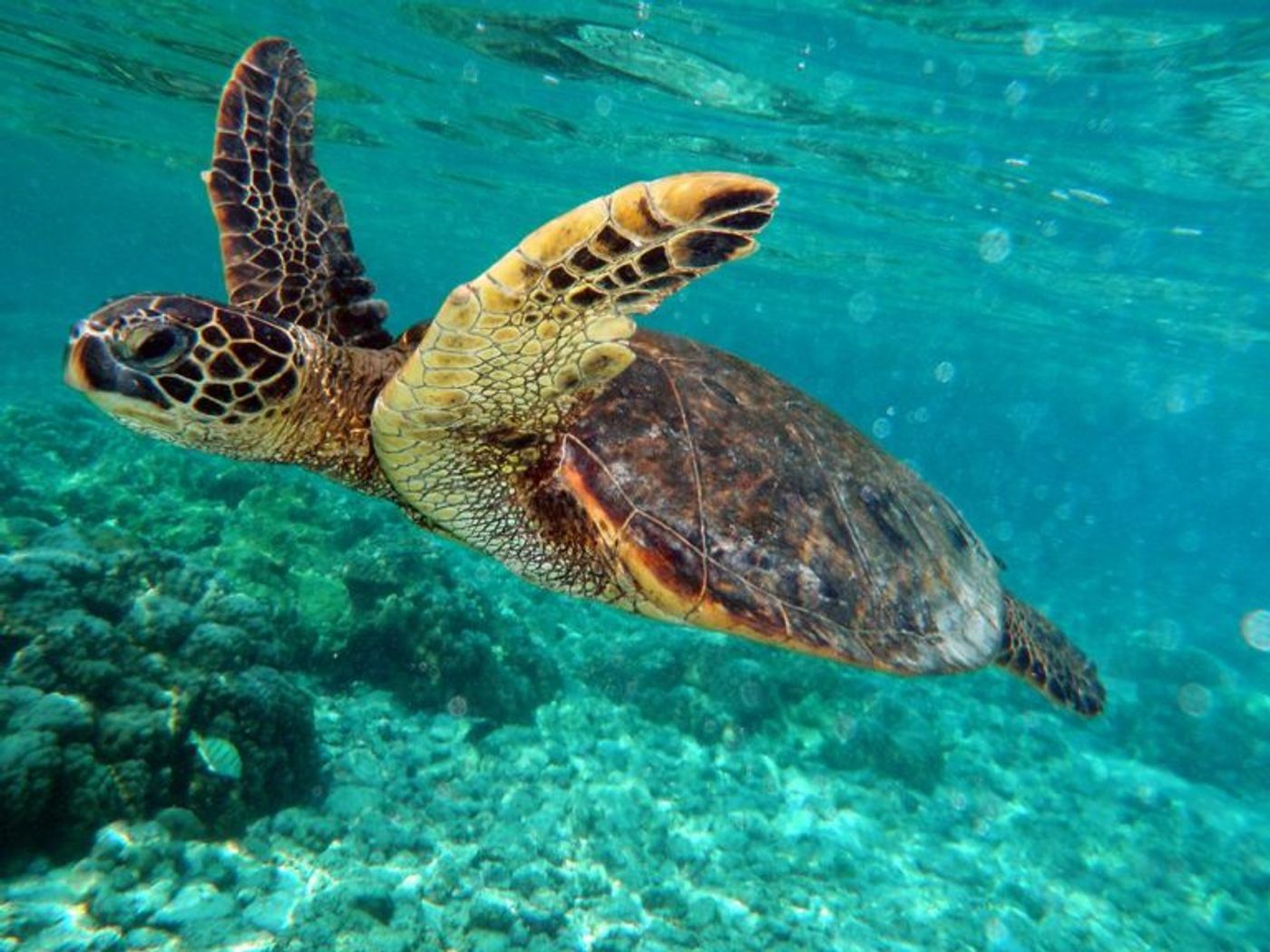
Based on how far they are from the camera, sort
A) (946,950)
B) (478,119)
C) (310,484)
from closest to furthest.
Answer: (946,950)
(310,484)
(478,119)

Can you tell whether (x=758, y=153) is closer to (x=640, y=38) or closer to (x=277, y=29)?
(x=640, y=38)

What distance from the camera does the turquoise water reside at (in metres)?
4.80

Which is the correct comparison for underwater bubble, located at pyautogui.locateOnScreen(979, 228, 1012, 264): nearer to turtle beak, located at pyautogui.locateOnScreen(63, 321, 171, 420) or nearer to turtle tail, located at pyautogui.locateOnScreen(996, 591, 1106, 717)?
turtle tail, located at pyautogui.locateOnScreen(996, 591, 1106, 717)

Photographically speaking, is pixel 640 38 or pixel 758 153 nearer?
pixel 640 38

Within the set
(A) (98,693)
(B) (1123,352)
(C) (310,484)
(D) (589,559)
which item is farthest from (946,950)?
(B) (1123,352)

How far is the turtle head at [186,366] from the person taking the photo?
92.7 inches

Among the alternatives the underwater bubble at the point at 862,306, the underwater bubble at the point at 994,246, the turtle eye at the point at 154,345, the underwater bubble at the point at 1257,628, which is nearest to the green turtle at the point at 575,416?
the turtle eye at the point at 154,345

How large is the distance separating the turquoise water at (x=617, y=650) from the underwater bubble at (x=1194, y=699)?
0.11m

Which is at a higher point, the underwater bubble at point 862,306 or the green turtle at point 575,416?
the underwater bubble at point 862,306

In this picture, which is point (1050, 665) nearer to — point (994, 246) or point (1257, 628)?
point (994, 246)

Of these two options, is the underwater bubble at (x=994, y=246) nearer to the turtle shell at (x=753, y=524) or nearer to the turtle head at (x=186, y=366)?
the turtle shell at (x=753, y=524)

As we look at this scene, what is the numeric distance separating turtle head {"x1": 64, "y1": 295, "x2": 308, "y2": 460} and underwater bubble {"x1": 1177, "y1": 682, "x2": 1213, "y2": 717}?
653 inches

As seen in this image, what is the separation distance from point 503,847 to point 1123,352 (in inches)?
1429

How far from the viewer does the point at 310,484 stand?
11523mm
